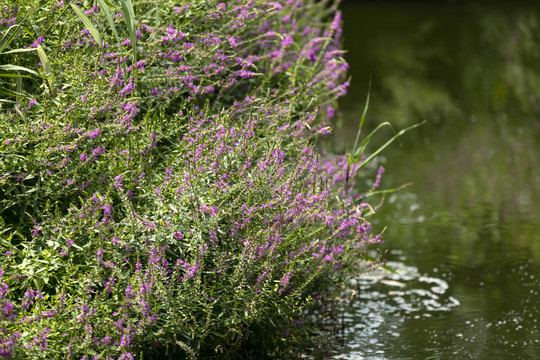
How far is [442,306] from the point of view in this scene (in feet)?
17.3

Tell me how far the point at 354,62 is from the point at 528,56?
2.59m

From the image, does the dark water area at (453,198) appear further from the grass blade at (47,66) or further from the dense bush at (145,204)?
the grass blade at (47,66)

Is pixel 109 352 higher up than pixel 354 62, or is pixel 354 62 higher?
pixel 109 352

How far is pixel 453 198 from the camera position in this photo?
7.50 meters

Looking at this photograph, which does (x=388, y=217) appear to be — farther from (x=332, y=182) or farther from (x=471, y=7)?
(x=471, y=7)

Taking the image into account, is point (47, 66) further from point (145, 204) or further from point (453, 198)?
point (453, 198)

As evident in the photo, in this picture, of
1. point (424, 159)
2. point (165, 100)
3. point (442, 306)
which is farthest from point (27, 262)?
point (424, 159)

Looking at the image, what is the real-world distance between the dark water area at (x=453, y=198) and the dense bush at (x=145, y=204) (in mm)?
764

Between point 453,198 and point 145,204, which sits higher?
point 145,204

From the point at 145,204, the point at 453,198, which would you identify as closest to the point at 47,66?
the point at 145,204

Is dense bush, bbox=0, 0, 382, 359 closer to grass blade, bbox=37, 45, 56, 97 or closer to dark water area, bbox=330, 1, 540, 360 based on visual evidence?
grass blade, bbox=37, 45, 56, 97

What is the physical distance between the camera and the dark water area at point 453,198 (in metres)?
4.90

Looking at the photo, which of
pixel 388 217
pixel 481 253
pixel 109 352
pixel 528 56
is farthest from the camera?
pixel 528 56

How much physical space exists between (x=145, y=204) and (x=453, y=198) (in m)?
4.14
